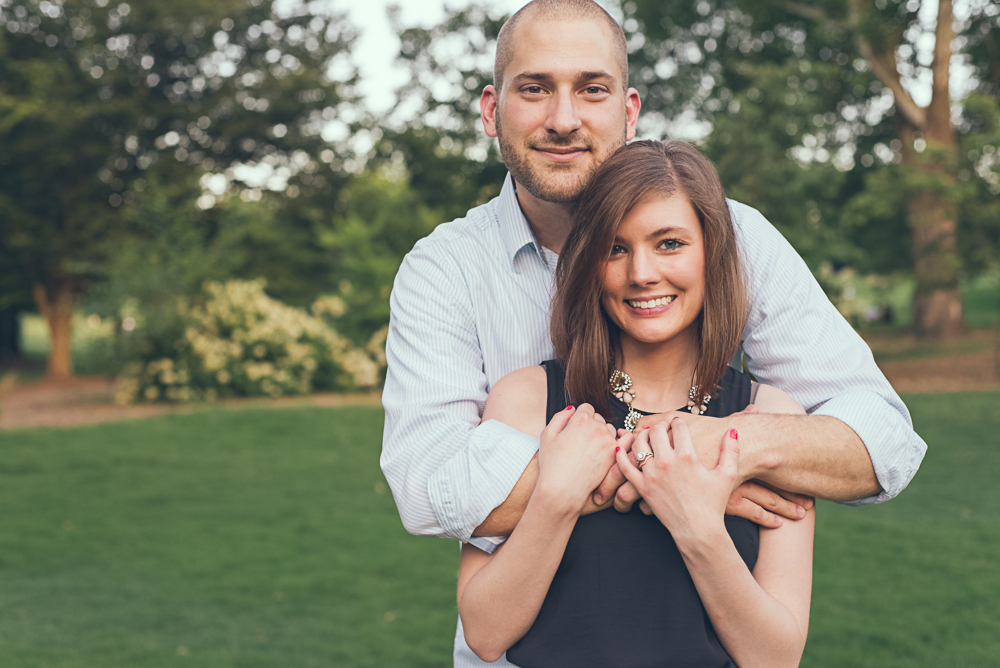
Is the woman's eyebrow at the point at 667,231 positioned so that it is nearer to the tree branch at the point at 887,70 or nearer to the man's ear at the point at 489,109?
the man's ear at the point at 489,109

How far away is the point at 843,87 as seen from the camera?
2480 centimetres

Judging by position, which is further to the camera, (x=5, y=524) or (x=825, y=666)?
(x=5, y=524)

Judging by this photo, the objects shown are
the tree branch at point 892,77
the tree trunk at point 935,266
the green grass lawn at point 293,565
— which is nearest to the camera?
the green grass lawn at point 293,565

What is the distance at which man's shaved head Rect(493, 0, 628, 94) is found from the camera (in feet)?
7.17

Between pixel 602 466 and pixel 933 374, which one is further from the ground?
pixel 602 466

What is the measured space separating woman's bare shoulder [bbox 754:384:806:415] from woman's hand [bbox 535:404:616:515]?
0.41 meters

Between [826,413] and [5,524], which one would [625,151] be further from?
[5,524]

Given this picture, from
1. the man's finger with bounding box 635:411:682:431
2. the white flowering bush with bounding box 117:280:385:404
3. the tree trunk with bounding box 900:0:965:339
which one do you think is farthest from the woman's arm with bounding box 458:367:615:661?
the tree trunk with bounding box 900:0:965:339

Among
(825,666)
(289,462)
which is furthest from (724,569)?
(289,462)

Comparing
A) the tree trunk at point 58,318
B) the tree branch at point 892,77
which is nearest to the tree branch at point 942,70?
the tree branch at point 892,77

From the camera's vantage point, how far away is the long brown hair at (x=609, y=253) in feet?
6.27

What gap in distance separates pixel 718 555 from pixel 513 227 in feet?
3.17

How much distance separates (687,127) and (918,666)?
26578mm

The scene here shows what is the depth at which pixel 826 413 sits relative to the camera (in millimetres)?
1873
